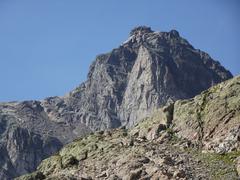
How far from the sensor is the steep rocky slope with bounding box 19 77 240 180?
2574 inches

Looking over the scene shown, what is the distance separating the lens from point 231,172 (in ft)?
206

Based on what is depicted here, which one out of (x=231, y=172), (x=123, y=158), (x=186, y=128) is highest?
(x=186, y=128)

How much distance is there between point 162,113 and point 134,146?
13.4m

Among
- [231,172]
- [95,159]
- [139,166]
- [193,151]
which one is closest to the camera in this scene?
[231,172]

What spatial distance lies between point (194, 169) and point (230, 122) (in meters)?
12.4

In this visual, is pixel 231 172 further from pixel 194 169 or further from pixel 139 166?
pixel 139 166

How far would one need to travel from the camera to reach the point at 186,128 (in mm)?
79938

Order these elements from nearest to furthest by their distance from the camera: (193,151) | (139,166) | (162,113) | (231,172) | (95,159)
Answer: (231,172), (139,166), (193,151), (95,159), (162,113)

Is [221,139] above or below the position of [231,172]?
above

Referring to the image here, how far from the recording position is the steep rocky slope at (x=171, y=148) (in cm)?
6538

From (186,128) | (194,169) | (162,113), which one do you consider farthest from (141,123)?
(194,169)

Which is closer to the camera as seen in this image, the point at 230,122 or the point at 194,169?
the point at 194,169

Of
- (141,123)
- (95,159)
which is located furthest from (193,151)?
(141,123)

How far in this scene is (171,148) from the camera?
7531 cm
